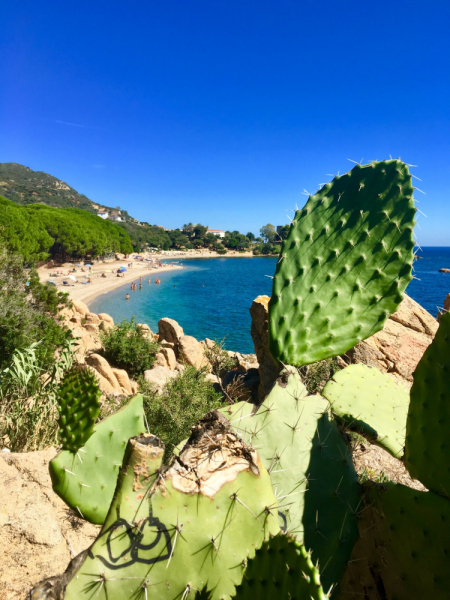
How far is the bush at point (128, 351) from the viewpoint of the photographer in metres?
10.7

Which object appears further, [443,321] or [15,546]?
[15,546]

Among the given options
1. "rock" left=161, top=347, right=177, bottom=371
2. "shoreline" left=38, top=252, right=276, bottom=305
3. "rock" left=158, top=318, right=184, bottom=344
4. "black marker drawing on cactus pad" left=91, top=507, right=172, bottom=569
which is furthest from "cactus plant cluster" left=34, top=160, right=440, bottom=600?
"shoreline" left=38, top=252, right=276, bottom=305

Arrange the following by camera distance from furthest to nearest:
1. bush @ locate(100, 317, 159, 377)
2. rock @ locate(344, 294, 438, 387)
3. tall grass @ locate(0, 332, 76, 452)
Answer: bush @ locate(100, 317, 159, 377)
rock @ locate(344, 294, 438, 387)
tall grass @ locate(0, 332, 76, 452)

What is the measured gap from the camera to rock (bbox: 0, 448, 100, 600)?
2.37m

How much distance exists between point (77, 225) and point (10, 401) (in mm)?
44471

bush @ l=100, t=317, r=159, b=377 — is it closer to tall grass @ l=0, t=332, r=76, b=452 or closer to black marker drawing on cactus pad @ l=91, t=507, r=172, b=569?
tall grass @ l=0, t=332, r=76, b=452

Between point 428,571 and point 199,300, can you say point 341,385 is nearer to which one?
point 428,571

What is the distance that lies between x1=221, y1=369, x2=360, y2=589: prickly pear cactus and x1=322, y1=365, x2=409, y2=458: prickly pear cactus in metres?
0.27

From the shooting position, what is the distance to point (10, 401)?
4.63 metres

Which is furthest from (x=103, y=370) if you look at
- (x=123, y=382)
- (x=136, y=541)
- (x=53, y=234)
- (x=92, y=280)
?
(x=53, y=234)

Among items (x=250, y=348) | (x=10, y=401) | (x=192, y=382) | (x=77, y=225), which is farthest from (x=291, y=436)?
(x=77, y=225)

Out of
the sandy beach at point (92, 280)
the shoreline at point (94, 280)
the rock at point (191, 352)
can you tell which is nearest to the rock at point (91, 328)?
the shoreline at point (94, 280)

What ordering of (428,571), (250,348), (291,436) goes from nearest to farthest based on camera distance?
(428,571) < (291,436) < (250,348)

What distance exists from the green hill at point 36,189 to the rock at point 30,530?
9962 centimetres
